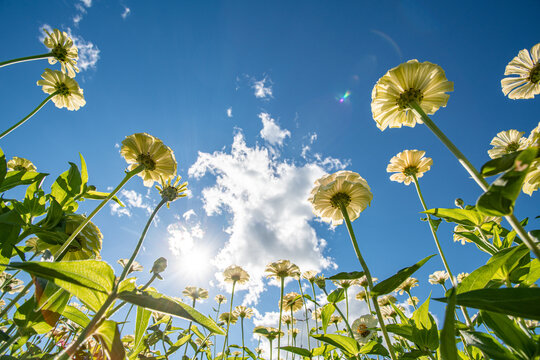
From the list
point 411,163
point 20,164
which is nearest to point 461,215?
point 411,163

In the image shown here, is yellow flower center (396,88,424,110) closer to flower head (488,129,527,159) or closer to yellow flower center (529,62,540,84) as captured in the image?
flower head (488,129,527,159)

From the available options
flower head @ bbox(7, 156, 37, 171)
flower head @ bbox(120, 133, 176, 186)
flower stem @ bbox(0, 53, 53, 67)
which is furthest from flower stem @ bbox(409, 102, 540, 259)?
flower head @ bbox(7, 156, 37, 171)

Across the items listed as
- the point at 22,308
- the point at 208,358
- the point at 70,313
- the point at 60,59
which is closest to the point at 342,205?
the point at 70,313

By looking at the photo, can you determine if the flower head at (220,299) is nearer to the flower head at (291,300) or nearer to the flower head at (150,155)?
the flower head at (291,300)

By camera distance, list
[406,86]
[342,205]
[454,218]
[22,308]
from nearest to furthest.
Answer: [22,308]
[454,218]
[406,86]
[342,205]

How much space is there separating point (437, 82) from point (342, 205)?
885mm

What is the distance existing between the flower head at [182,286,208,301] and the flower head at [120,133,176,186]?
3.32m

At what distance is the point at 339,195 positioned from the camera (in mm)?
1662

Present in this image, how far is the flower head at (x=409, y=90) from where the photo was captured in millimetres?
1376

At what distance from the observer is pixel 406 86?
143 centimetres

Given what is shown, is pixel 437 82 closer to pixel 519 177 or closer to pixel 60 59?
pixel 519 177

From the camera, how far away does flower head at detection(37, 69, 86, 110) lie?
140 inches

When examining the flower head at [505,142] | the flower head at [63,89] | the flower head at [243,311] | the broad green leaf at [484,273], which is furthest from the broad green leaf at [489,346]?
the flower head at [63,89]

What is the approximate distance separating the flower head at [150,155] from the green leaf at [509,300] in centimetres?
175
